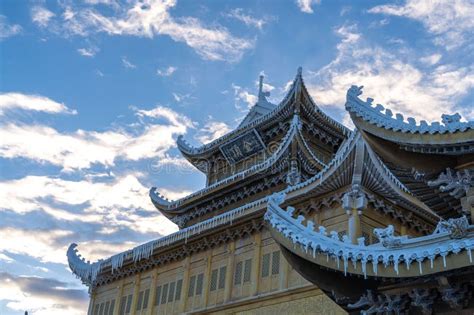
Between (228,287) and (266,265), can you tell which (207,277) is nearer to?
(228,287)

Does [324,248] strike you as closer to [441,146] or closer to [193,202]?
[441,146]

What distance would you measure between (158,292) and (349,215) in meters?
10.4

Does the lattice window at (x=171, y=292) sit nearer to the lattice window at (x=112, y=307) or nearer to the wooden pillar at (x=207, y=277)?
the wooden pillar at (x=207, y=277)

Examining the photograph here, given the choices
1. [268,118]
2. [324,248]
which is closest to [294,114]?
[268,118]

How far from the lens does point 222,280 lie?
21.7 metres

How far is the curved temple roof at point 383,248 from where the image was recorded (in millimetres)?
8570

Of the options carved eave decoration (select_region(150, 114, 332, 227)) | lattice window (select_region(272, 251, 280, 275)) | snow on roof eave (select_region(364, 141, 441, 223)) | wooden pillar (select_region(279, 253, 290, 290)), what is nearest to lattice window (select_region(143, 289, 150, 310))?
carved eave decoration (select_region(150, 114, 332, 227))

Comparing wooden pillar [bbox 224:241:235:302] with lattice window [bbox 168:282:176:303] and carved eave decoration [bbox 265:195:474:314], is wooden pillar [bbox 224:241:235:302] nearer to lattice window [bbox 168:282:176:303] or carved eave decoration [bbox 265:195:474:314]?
lattice window [bbox 168:282:176:303]

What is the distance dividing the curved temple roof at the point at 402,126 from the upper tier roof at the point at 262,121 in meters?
14.8

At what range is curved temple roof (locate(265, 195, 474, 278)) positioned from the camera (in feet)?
28.1

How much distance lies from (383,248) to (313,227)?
1987 mm

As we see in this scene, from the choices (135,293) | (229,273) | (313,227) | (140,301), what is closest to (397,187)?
(229,273)

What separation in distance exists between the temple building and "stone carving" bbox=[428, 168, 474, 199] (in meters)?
0.02

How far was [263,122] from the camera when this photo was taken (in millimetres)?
26906
